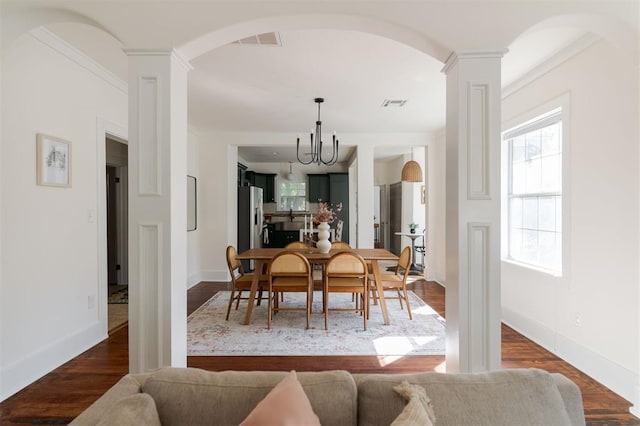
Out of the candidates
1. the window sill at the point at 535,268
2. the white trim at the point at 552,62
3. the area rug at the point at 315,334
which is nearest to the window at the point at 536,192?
the window sill at the point at 535,268

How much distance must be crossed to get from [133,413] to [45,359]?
2236 mm

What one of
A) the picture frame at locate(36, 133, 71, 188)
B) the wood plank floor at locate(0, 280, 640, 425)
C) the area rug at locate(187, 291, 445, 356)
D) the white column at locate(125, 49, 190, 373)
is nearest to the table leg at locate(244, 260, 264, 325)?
the area rug at locate(187, 291, 445, 356)

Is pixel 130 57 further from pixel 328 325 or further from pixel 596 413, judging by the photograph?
pixel 596 413

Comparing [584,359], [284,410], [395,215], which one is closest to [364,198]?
[395,215]

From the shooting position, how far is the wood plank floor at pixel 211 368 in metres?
1.95

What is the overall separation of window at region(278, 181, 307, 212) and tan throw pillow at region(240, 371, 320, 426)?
8058 millimetres

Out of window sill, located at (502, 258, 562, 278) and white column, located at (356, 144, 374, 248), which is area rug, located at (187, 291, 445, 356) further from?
white column, located at (356, 144, 374, 248)

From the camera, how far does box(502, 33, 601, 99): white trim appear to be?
236 centimetres

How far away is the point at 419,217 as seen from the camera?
7211 mm

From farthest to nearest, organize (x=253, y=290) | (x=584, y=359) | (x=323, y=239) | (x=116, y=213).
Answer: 1. (x=116, y=213)
2. (x=323, y=239)
3. (x=253, y=290)
4. (x=584, y=359)

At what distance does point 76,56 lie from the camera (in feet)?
8.71

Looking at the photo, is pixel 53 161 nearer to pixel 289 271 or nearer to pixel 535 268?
pixel 289 271

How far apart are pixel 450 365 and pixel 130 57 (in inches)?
103

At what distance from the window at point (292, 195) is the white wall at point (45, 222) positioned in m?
5.94
